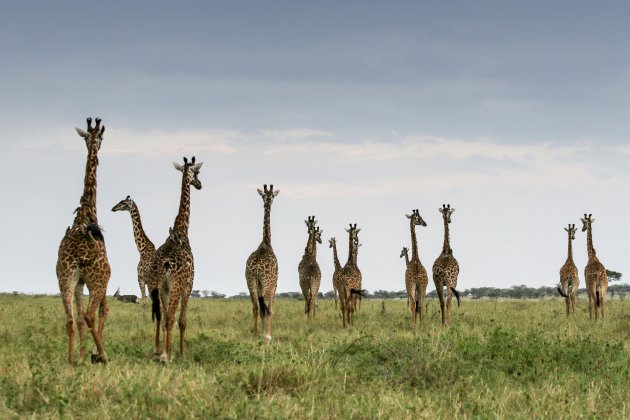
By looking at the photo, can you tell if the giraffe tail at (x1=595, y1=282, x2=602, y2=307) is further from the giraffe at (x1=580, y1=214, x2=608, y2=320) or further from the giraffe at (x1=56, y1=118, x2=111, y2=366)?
the giraffe at (x1=56, y1=118, x2=111, y2=366)

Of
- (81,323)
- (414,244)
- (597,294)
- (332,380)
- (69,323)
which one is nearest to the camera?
(332,380)

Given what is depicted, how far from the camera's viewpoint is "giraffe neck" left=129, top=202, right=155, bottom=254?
17211 millimetres

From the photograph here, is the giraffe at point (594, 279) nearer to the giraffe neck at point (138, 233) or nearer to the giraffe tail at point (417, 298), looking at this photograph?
the giraffe tail at point (417, 298)

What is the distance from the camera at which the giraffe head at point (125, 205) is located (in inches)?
672

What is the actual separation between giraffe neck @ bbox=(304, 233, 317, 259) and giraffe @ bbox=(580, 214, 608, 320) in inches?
376

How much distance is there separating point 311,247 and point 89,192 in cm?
1310

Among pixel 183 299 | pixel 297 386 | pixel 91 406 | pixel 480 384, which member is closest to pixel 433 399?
pixel 480 384

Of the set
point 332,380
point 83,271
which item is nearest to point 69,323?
point 83,271

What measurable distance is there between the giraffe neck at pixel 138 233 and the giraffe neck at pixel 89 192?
5447mm

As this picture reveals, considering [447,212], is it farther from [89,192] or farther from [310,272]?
[89,192]

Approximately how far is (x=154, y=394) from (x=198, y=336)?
668 cm

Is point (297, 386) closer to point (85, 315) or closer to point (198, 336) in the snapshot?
point (85, 315)

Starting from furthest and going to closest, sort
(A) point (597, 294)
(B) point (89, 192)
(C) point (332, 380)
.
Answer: (A) point (597, 294), (B) point (89, 192), (C) point (332, 380)

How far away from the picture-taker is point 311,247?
2411cm
